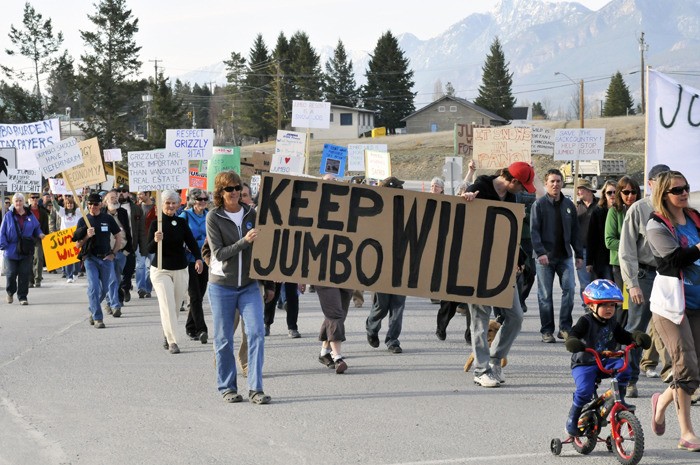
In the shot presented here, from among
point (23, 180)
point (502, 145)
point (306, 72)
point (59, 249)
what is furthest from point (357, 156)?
point (306, 72)

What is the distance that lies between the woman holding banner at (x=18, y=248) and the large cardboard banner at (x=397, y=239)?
9956 mm

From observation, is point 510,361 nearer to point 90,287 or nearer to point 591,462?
point 591,462

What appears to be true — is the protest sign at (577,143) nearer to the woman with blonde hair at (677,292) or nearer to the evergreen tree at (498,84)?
the woman with blonde hair at (677,292)

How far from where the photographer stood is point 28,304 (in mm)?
17406

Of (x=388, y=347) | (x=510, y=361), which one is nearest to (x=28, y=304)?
(x=388, y=347)

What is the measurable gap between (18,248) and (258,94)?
9671 centimetres

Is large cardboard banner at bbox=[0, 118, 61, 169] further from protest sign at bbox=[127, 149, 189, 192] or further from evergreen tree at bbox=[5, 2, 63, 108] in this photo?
evergreen tree at bbox=[5, 2, 63, 108]

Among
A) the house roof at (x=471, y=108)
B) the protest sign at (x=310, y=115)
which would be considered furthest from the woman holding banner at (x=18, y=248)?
the house roof at (x=471, y=108)

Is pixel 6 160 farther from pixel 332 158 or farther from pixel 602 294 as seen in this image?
pixel 602 294

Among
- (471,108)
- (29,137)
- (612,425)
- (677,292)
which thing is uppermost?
(471,108)

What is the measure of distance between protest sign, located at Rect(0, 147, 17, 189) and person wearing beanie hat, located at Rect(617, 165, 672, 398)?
18.4 metres

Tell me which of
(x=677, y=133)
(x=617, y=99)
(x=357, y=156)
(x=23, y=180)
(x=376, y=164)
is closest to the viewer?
(x=677, y=133)

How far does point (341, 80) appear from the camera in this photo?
11988 centimetres

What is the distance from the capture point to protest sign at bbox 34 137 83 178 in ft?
54.8
